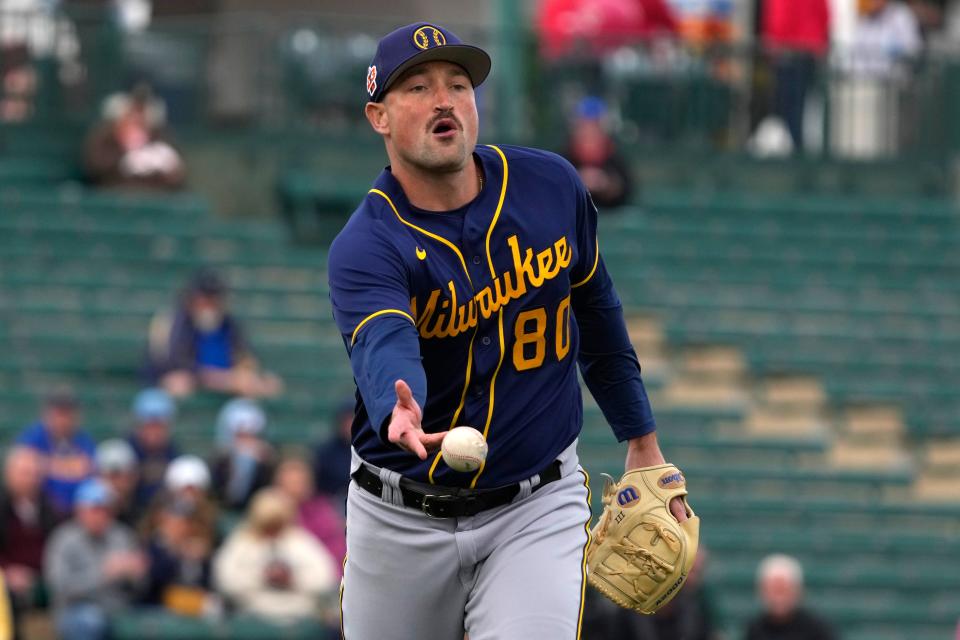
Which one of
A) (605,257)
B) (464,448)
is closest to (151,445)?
(605,257)

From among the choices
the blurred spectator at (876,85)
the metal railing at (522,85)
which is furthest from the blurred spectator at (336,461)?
the blurred spectator at (876,85)

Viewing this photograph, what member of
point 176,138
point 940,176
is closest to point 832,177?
point 940,176

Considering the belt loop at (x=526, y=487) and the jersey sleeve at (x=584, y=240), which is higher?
the jersey sleeve at (x=584, y=240)

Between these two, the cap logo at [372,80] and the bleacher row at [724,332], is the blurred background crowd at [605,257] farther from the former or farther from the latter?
the cap logo at [372,80]

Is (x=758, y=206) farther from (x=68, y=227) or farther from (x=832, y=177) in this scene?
(x=68, y=227)

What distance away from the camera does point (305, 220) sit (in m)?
15.2

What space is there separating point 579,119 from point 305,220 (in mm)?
2225

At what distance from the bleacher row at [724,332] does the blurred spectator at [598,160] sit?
0.27 metres

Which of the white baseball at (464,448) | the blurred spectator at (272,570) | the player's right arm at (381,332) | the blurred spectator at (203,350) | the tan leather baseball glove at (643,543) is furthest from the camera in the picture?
the blurred spectator at (203,350)

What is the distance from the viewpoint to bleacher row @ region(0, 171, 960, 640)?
41.9ft

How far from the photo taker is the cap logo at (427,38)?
15.4ft

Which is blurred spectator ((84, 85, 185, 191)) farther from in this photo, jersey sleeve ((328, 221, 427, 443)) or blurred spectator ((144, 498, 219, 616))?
jersey sleeve ((328, 221, 427, 443))

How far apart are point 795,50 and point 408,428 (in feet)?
42.6

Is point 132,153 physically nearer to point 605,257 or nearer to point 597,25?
point 605,257
